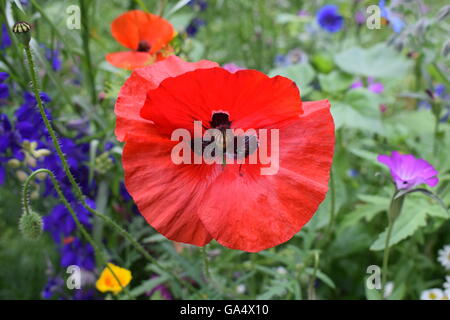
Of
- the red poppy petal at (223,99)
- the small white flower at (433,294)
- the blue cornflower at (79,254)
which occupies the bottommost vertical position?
the small white flower at (433,294)

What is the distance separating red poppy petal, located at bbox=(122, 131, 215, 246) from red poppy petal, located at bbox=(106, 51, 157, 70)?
34 centimetres

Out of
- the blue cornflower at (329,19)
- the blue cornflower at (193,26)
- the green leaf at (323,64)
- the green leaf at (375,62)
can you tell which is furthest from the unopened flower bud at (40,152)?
the blue cornflower at (329,19)

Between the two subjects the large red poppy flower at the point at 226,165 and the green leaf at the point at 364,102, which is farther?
the green leaf at the point at 364,102

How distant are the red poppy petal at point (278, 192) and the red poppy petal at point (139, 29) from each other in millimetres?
451

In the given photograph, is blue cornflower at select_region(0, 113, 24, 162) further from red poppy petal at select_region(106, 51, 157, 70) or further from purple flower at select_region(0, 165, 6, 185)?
red poppy petal at select_region(106, 51, 157, 70)

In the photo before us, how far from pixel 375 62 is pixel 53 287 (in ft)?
3.67

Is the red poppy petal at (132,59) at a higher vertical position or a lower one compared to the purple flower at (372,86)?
lower

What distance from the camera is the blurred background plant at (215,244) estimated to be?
1125 millimetres

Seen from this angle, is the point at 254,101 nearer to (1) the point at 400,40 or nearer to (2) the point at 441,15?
(2) the point at 441,15

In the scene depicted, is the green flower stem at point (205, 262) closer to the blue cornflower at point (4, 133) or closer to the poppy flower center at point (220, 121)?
the poppy flower center at point (220, 121)

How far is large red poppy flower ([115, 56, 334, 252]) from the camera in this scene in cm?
67

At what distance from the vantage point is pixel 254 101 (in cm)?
70
